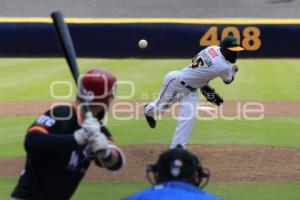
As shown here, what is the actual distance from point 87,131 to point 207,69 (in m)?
5.61

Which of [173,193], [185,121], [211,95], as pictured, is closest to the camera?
[173,193]

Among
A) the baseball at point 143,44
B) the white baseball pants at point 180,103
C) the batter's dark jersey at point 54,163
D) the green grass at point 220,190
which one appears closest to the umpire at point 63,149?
the batter's dark jersey at point 54,163

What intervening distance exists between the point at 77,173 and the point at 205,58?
5.45 metres

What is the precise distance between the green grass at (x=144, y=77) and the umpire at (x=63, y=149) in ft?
38.3

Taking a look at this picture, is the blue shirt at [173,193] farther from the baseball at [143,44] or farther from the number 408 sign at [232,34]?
the number 408 sign at [232,34]

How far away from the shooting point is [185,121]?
27.6 ft

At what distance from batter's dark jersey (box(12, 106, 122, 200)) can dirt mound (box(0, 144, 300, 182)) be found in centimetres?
393

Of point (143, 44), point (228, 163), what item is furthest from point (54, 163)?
point (143, 44)

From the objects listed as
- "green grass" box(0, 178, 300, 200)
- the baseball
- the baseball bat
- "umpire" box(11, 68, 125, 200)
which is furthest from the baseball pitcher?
the baseball

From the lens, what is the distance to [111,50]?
23734mm

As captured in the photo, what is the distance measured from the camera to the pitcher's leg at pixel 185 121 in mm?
8320

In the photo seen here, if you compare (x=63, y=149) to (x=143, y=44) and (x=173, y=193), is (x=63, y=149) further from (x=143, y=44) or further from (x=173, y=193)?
(x=143, y=44)

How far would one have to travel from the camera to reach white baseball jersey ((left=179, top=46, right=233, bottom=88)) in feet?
29.1

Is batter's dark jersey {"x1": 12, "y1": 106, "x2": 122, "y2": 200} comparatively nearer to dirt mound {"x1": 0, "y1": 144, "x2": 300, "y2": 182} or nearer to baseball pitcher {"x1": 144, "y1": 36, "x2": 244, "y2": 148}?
dirt mound {"x1": 0, "y1": 144, "x2": 300, "y2": 182}
